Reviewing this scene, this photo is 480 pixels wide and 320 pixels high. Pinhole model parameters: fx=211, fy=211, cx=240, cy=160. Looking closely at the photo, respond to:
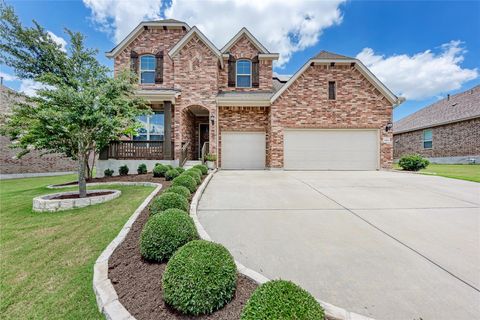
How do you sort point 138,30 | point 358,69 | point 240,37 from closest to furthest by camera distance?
point 358,69, point 138,30, point 240,37

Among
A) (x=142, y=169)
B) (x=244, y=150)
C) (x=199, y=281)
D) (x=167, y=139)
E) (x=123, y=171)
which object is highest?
(x=167, y=139)

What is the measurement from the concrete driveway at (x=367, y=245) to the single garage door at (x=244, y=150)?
7.03m

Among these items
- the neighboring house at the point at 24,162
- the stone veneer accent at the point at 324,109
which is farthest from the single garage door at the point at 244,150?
the neighboring house at the point at 24,162

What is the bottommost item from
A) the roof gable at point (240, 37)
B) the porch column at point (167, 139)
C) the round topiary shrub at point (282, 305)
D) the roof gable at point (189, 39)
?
the round topiary shrub at point (282, 305)

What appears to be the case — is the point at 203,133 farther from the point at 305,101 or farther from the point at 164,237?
the point at 164,237

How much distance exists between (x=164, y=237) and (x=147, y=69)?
1374 centimetres

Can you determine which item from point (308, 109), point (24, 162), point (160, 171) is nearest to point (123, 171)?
point (160, 171)

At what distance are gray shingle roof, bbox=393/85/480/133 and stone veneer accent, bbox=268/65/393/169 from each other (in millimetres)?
10267

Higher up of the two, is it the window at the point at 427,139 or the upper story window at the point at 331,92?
the upper story window at the point at 331,92

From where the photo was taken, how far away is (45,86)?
6.05 metres

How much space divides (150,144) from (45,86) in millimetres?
5624

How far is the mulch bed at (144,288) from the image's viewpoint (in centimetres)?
185

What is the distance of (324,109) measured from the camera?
12.2 meters

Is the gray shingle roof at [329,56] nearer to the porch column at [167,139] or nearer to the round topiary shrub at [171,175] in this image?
the porch column at [167,139]
